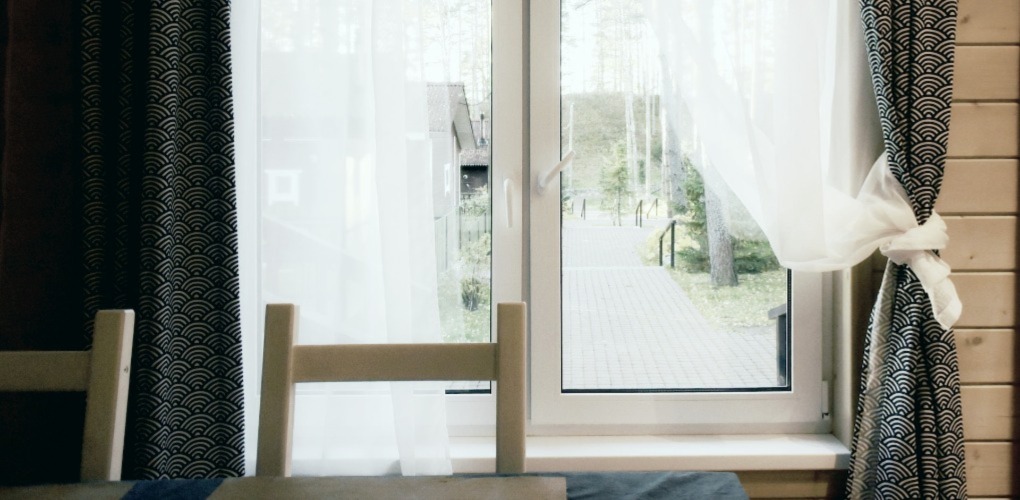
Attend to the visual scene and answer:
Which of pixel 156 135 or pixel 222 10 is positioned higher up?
pixel 222 10

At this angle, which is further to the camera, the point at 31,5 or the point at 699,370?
the point at 699,370

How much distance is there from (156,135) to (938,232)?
160cm

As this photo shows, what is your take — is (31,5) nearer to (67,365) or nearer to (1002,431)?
(67,365)

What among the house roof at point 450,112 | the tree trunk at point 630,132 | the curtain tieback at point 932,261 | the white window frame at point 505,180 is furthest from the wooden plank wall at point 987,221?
the house roof at point 450,112

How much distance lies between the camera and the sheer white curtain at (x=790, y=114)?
165 centimetres

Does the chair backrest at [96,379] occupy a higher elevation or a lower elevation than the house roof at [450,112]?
lower

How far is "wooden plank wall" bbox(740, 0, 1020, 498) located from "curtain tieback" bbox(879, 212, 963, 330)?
13 centimetres

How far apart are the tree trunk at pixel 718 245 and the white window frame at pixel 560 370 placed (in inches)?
6.5

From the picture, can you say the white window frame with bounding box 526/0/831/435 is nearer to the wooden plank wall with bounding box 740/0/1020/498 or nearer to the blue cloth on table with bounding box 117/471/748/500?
the wooden plank wall with bounding box 740/0/1020/498

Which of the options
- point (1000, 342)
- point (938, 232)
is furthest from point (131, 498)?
point (1000, 342)

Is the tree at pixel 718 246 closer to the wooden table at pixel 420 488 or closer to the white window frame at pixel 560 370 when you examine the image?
the white window frame at pixel 560 370

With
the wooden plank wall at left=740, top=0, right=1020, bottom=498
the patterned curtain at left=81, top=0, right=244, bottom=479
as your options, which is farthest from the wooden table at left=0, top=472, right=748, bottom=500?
the wooden plank wall at left=740, top=0, right=1020, bottom=498

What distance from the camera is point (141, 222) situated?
5.12 ft

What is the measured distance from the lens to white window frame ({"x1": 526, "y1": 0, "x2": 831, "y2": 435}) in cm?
182
